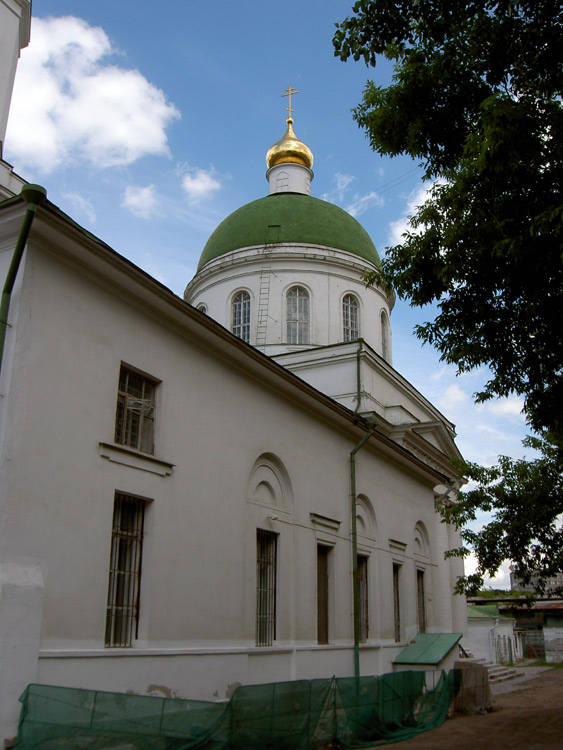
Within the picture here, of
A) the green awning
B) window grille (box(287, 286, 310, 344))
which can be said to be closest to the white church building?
the green awning

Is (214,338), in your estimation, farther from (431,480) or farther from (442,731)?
(431,480)

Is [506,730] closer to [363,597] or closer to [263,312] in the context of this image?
[363,597]

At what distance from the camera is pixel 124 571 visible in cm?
980

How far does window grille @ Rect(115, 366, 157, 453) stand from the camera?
33.7 ft

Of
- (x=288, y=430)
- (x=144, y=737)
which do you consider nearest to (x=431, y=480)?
(x=288, y=430)

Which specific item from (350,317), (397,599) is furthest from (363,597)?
(350,317)

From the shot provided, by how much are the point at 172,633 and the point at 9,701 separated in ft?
9.50

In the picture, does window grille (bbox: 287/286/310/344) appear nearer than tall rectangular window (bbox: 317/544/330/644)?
No

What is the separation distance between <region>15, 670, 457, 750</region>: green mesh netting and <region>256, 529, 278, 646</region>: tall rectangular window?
1704mm

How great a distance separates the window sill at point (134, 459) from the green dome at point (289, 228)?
17894 mm

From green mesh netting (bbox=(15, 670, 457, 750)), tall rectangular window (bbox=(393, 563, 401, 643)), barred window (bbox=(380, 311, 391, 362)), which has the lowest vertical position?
green mesh netting (bbox=(15, 670, 457, 750))

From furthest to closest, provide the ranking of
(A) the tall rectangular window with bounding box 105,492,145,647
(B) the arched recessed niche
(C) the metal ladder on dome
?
(C) the metal ladder on dome
(B) the arched recessed niche
(A) the tall rectangular window with bounding box 105,492,145,647

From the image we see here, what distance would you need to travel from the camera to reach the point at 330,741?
11383 millimetres

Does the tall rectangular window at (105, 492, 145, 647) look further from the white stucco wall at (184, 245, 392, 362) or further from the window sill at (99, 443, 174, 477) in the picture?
the white stucco wall at (184, 245, 392, 362)
